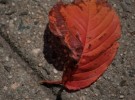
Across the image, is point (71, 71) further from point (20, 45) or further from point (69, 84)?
point (20, 45)

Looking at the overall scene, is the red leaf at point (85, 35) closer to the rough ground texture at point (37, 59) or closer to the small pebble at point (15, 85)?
the rough ground texture at point (37, 59)

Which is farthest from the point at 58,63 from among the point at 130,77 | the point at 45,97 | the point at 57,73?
the point at 130,77

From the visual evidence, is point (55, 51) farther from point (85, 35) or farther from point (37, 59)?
point (85, 35)

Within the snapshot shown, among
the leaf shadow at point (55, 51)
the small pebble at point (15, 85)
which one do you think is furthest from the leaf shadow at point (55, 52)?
the small pebble at point (15, 85)

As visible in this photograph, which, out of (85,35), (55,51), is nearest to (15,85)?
(55,51)

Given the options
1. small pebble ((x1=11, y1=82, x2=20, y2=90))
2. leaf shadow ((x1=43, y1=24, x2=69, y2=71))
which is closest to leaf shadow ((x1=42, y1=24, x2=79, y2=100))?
leaf shadow ((x1=43, y1=24, x2=69, y2=71))

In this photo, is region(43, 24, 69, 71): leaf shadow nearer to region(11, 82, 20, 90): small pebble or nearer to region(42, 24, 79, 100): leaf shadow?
region(42, 24, 79, 100): leaf shadow
